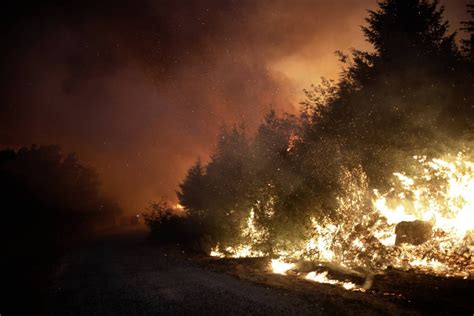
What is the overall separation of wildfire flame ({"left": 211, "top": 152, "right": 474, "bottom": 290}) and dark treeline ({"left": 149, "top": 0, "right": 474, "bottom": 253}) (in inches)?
26.2

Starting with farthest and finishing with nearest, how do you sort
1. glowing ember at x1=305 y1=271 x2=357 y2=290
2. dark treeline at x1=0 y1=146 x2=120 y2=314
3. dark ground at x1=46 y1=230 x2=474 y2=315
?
dark treeline at x1=0 y1=146 x2=120 y2=314 → glowing ember at x1=305 y1=271 x2=357 y2=290 → dark ground at x1=46 y1=230 x2=474 y2=315

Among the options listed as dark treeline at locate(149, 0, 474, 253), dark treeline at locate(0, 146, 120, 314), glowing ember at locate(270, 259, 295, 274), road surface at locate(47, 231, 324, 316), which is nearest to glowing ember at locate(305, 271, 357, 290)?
glowing ember at locate(270, 259, 295, 274)

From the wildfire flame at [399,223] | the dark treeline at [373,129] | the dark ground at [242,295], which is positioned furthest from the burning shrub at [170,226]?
the dark ground at [242,295]

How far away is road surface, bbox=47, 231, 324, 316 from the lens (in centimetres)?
861

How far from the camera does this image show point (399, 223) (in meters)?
14.2

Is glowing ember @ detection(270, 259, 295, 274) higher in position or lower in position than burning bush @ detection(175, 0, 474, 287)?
lower

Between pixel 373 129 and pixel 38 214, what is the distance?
105ft

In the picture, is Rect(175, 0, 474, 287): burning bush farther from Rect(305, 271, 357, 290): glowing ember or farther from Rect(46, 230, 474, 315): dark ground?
Rect(46, 230, 474, 315): dark ground

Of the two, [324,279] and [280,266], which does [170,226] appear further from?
[324,279]

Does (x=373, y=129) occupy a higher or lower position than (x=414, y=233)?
higher

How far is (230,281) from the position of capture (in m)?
11.8

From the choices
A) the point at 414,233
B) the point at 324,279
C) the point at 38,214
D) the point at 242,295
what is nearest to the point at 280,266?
the point at 324,279

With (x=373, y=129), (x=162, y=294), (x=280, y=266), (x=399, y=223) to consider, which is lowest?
(x=162, y=294)

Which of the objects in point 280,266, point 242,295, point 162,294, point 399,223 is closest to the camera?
point 242,295
